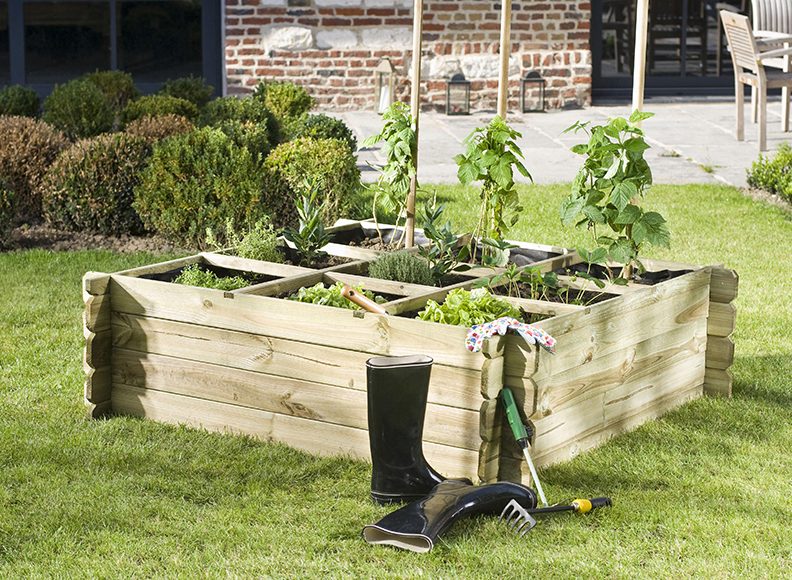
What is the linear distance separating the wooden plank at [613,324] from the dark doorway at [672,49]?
34.3 feet

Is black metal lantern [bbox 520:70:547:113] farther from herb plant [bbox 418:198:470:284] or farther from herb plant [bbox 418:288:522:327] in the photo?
herb plant [bbox 418:288:522:327]

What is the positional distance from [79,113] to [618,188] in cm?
575

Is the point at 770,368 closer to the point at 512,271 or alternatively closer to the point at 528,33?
the point at 512,271

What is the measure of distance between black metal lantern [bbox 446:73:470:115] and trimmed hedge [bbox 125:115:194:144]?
17.4 feet

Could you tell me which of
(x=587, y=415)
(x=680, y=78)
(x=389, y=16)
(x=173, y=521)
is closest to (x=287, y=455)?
(x=173, y=521)

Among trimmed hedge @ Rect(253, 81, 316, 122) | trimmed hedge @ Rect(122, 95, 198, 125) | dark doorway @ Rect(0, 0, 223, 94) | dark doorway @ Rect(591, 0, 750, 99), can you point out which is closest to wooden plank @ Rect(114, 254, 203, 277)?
trimmed hedge @ Rect(122, 95, 198, 125)

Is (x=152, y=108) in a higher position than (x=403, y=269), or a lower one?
higher

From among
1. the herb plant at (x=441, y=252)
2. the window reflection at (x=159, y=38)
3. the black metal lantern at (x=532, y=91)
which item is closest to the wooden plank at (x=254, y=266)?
the herb plant at (x=441, y=252)

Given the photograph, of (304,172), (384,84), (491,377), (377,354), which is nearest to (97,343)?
(377,354)

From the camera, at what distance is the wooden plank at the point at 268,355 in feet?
13.1

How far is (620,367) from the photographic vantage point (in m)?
4.48

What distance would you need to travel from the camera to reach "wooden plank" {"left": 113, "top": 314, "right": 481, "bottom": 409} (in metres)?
3.99

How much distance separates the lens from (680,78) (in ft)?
50.1

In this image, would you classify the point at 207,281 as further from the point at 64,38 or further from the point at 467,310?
the point at 64,38
